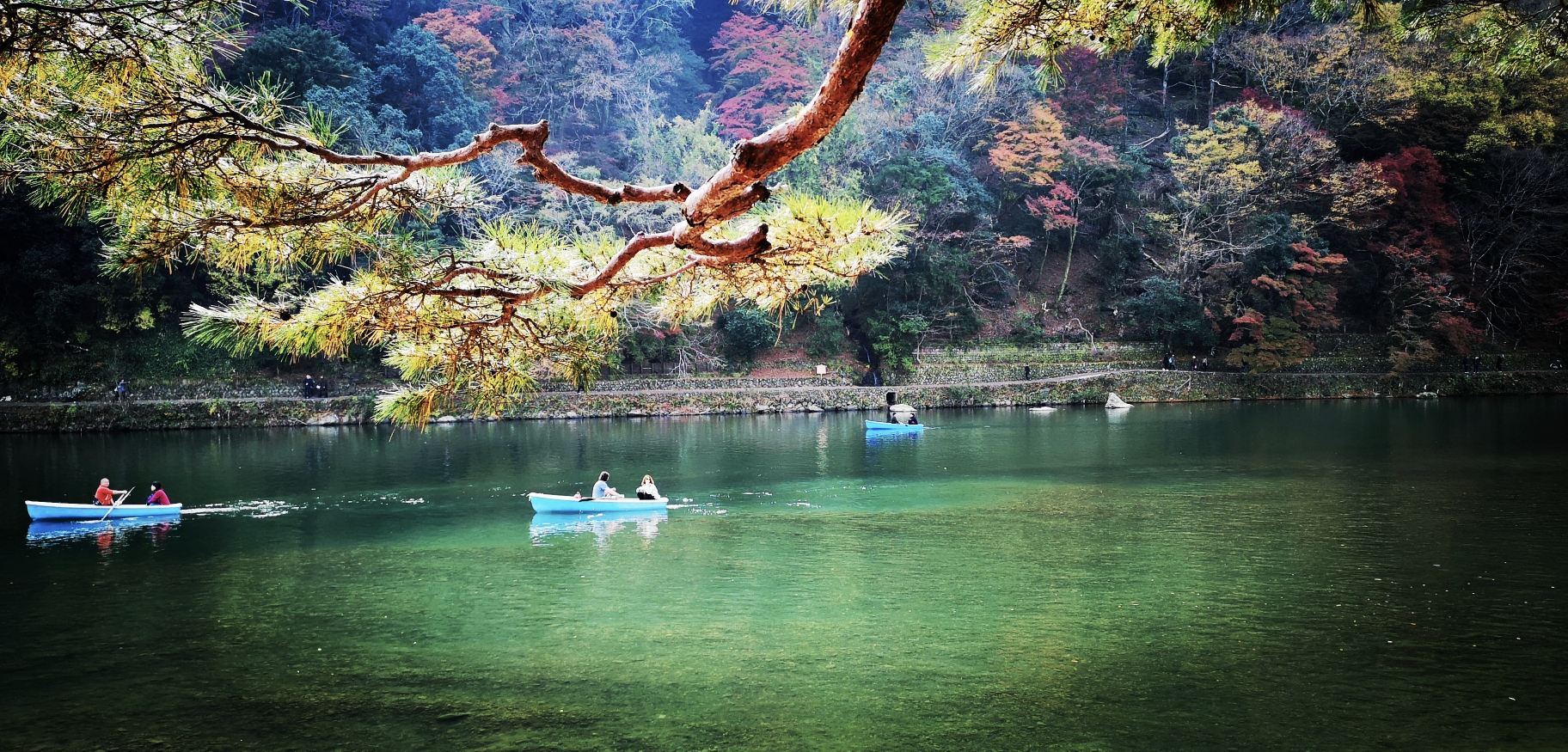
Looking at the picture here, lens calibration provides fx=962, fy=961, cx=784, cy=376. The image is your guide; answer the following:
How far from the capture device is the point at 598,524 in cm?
1301

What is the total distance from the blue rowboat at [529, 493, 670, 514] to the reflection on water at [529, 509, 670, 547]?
0.23 feet

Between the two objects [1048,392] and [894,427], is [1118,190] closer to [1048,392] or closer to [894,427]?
[1048,392]

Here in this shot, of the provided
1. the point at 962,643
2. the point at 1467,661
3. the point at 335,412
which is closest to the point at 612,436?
the point at 335,412

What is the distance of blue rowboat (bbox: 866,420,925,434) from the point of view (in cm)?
2278

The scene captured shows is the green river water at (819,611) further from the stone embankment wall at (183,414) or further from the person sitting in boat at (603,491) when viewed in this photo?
the stone embankment wall at (183,414)

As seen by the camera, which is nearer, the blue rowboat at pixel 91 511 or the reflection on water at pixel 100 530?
the reflection on water at pixel 100 530

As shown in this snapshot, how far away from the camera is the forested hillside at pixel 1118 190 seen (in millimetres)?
28969

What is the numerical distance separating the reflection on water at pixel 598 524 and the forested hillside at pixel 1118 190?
14671 millimetres

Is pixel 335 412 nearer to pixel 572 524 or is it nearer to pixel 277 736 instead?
pixel 572 524

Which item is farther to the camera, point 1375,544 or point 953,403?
point 953,403

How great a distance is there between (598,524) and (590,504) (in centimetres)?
64

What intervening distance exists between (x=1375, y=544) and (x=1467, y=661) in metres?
3.91

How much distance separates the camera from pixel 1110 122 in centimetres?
3372

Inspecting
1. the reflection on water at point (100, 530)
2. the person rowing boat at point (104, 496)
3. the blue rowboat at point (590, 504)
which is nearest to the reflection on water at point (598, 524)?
Result: the blue rowboat at point (590, 504)
